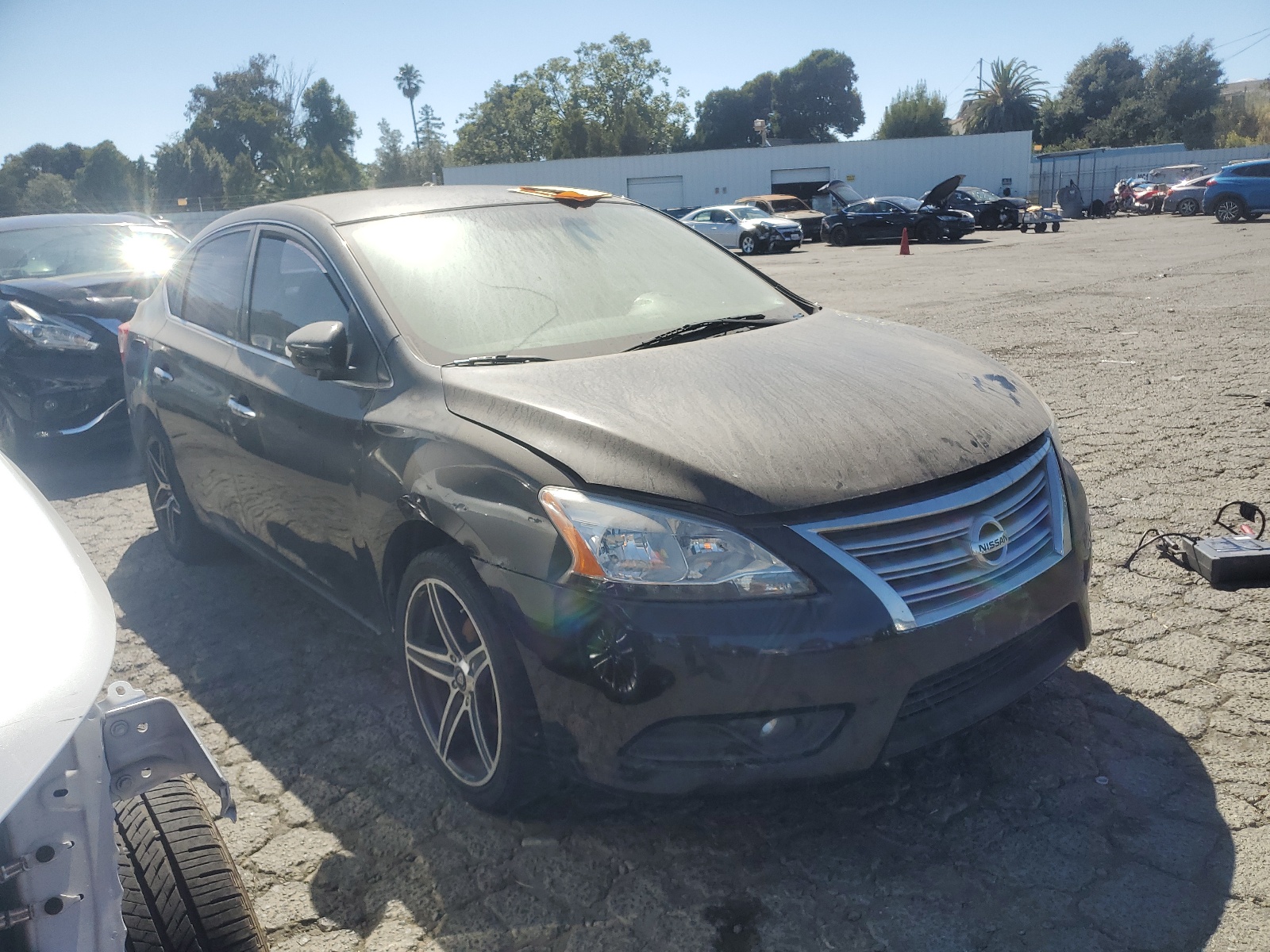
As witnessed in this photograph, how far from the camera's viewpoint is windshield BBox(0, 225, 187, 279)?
7.50m

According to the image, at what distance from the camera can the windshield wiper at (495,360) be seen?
2.84 meters

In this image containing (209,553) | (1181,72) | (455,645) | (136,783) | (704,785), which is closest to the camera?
(136,783)

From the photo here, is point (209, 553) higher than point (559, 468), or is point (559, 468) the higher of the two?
point (559, 468)

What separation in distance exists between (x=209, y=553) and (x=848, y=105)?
114456mm

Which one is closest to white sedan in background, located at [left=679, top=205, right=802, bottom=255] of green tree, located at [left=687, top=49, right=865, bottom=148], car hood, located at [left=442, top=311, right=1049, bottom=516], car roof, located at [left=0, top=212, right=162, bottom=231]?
car roof, located at [left=0, top=212, right=162, bottom=231]

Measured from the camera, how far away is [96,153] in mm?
84250

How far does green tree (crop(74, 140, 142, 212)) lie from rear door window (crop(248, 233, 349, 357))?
86051 mm

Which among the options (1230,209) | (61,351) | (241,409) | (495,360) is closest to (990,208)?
(1230,209)

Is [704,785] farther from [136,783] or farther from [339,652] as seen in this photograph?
[339,652]

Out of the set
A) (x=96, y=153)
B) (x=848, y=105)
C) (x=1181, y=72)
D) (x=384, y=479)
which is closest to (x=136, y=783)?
(x=384, y=479)

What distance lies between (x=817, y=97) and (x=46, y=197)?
75.2 meters

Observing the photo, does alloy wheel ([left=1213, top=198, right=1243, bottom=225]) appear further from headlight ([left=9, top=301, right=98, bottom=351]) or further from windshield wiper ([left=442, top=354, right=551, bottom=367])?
windshield wiper ([left=442, top=354, right=551, bottom=367])

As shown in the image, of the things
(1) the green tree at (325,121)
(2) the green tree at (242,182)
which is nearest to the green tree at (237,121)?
(1) the green tree at (325,121)

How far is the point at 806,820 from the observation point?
2600mm
